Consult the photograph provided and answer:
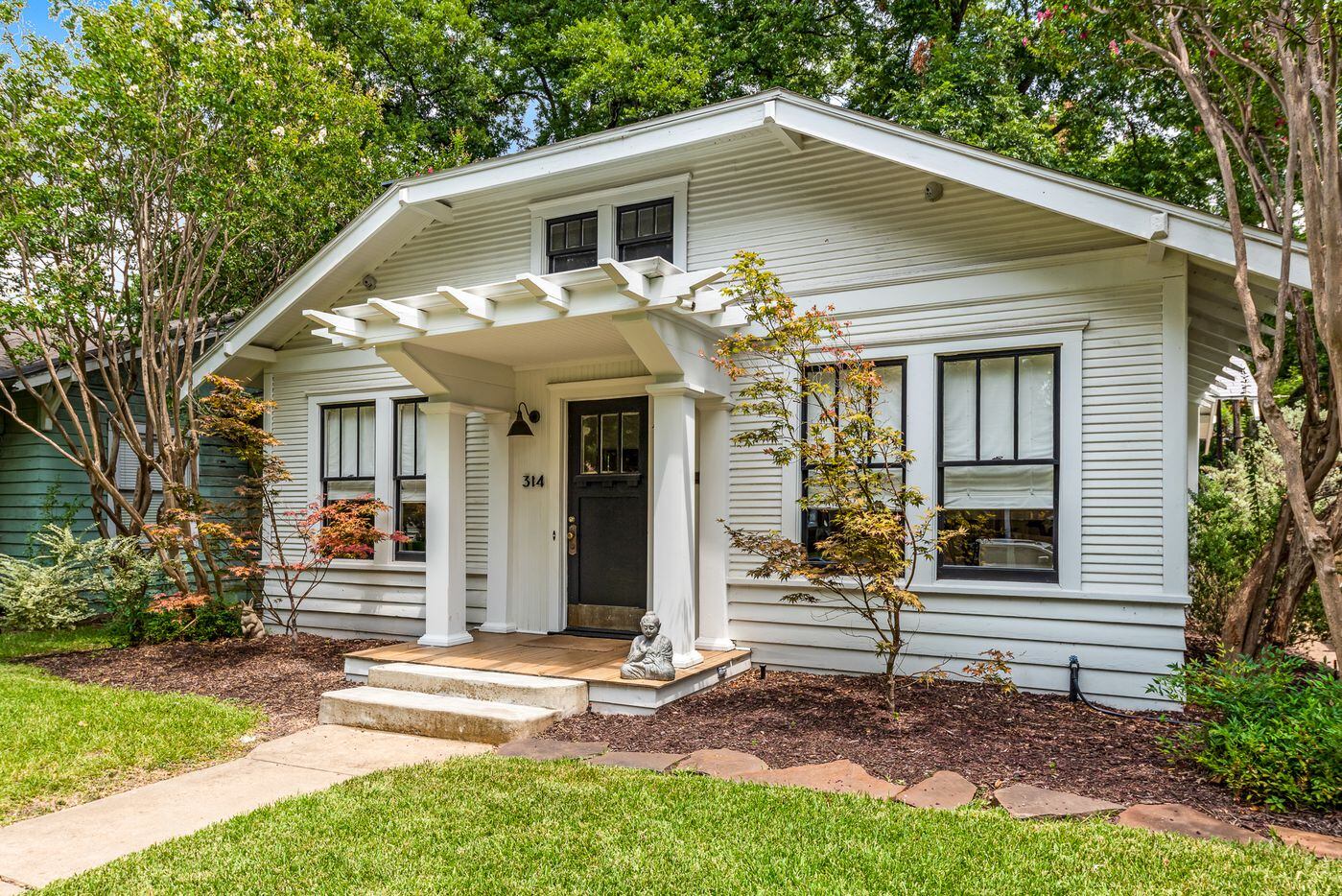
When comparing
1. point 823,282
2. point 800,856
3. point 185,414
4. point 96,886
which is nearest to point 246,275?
point 185,414

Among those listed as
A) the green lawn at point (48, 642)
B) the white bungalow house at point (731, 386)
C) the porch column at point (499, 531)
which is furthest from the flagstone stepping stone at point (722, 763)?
the green lawn at point (48, 642)

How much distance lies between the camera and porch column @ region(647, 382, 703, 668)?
5922 mm

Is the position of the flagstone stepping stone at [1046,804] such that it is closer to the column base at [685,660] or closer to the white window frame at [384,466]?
the column base at [685,660]

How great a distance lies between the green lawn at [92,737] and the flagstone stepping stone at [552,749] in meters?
1.83

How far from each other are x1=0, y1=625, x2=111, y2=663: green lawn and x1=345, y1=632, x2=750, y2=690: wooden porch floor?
390 cm

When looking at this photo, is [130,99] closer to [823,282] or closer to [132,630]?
[132,630]

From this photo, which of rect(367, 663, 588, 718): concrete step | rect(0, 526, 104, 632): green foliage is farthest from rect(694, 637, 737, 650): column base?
rect(0, 526, 104, 632): green foliage

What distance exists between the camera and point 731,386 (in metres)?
6.88

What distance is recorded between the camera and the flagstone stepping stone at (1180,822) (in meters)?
3.38

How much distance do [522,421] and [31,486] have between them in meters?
7.09

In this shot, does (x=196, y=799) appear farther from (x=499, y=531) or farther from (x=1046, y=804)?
(x=1046, y=804)

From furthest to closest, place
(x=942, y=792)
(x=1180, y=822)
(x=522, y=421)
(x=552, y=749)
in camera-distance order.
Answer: (x=522, y=421) < (x=552, y=749) < (x=942, y=792) < (x=1180, y=822)

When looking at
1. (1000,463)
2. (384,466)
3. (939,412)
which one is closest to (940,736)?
(1000,463)

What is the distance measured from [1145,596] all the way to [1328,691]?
1476 millimetres
